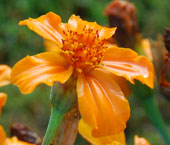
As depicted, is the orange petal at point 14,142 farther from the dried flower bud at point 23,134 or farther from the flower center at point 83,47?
the flower center at point 83,47

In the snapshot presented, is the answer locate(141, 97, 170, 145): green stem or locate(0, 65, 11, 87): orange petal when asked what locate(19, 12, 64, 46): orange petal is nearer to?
locate(0, 65, 11, 87): orange petal

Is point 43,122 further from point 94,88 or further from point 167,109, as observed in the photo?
point 94,88

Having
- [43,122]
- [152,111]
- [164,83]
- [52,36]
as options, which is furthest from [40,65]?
[43,122]

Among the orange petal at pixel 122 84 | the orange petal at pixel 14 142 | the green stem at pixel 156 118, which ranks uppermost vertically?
the orange petal at pixel 122 84

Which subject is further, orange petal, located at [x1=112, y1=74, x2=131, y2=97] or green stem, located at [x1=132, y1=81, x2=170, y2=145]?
green stem, located at [x1=132, y1=81, x2=170, y2=145]

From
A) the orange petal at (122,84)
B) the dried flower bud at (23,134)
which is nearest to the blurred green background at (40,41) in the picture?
the dried flower bud at (23,134)

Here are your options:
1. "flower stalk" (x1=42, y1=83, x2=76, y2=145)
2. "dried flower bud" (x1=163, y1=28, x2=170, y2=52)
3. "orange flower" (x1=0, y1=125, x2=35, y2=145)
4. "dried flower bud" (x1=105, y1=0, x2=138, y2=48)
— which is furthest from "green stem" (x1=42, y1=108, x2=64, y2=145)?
"dried flower bud" (x1=105, y1=0, x2=138, y2=48)

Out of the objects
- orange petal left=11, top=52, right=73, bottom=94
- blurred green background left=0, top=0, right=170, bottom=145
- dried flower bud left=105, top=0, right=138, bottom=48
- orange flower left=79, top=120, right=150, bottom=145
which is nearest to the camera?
orange petal left=11, top=52, right=73, bottom=94
